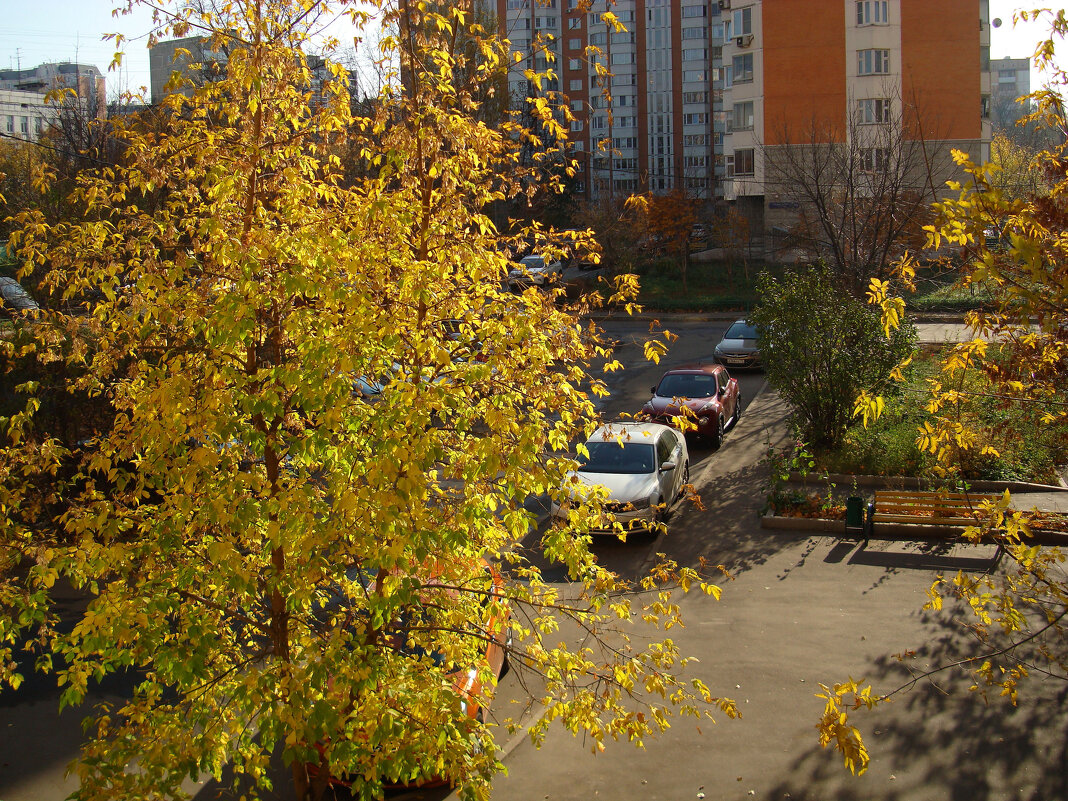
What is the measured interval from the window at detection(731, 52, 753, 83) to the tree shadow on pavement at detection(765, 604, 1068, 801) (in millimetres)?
40300

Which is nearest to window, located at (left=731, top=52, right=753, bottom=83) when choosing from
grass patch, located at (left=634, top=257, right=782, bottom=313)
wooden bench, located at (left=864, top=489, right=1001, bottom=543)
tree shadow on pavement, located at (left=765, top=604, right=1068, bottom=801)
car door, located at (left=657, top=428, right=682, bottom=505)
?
grass patch, located at (left=634, top=257, right=782, bottom=313)

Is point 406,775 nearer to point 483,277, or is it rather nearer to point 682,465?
point 483,277

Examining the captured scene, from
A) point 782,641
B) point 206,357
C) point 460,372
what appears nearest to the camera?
point 460,372

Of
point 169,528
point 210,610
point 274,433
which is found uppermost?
point 274,433

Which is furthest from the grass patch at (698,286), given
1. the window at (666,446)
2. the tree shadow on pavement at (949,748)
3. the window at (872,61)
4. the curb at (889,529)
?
A: the tree shadow on pavement at (949,748)

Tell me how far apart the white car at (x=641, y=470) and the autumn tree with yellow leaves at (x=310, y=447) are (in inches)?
282

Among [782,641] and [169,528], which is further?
[782,641]

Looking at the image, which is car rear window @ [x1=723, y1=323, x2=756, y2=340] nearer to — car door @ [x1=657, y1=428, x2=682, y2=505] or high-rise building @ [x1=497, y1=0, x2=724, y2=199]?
car door @ [x1=657, y1=428, x2=682, y2=505]

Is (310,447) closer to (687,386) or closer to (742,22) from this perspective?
(687,386)

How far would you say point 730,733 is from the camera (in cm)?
771

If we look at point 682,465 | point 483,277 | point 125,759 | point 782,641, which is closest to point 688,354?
point 682,465

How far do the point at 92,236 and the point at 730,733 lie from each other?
22.0 feet

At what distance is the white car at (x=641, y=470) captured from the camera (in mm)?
12641

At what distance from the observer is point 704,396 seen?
1820 cm
